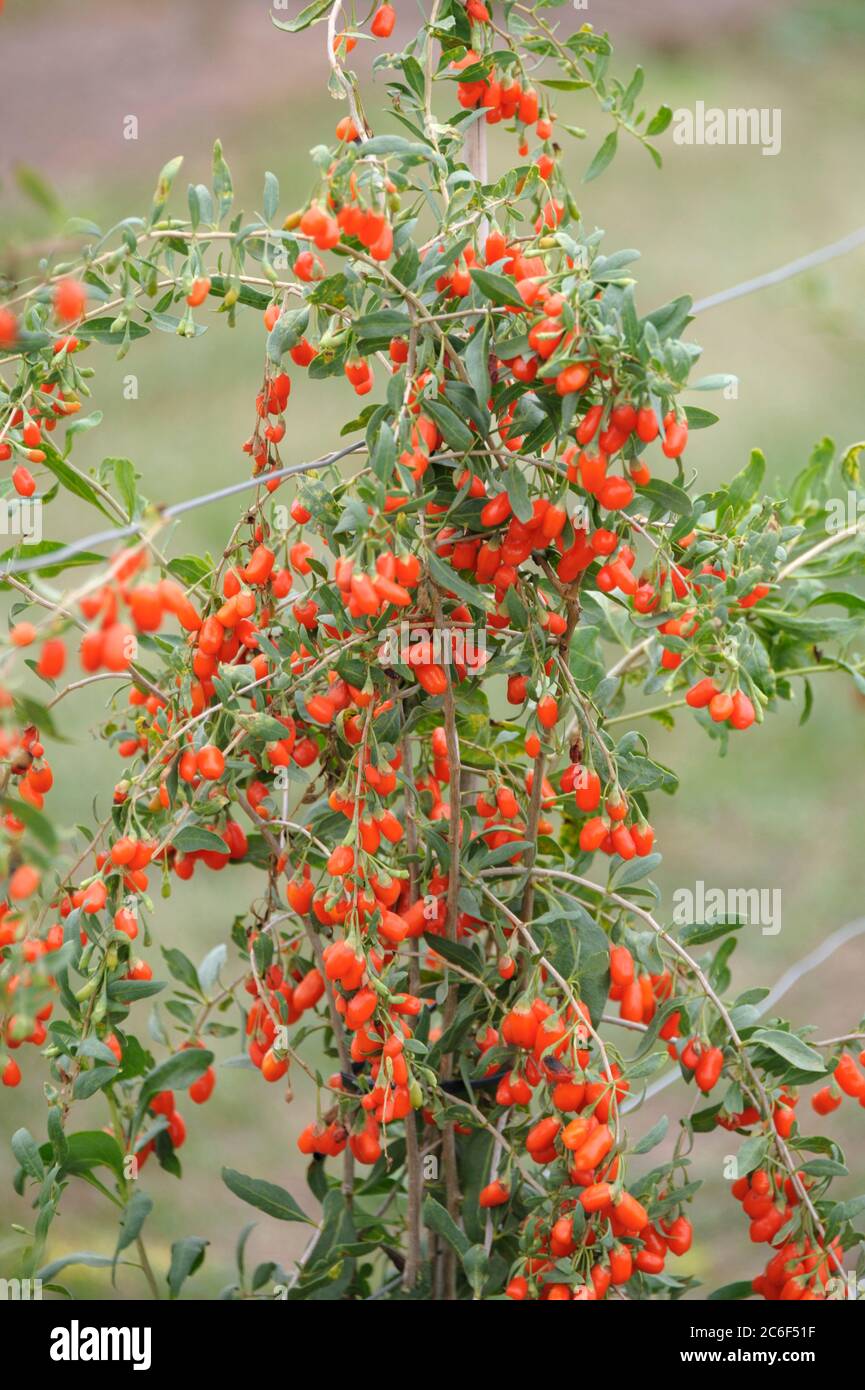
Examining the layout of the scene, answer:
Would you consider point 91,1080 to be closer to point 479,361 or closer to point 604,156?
point 479,361

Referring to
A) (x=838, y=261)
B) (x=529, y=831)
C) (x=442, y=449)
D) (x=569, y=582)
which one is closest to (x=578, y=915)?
(x=529, y=831)

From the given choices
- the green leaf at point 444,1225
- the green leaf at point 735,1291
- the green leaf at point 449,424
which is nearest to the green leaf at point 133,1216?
the green leaf at point 444,1225

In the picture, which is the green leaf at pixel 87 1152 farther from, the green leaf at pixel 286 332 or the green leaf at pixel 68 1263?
the green leaf at pixel 286 332

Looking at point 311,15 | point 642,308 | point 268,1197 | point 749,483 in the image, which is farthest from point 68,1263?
point 642,308

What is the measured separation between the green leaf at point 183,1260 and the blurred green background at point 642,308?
0.68 ft

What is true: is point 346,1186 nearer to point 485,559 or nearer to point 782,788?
point 485,559

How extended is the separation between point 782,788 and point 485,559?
2371 millimetres

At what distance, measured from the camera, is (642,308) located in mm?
4406

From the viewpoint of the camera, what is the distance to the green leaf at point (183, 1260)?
149cm

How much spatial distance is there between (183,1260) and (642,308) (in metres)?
3.52

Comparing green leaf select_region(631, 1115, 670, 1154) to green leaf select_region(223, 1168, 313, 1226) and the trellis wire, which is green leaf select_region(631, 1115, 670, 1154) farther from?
the trellis wire

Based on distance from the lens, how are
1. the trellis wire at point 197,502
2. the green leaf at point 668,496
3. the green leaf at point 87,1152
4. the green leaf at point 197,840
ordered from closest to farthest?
the trellis wire at point 197,502 → the green leaf at point 668,496 → the green leaf at point 197,840 → the green leaf at point 87,1152

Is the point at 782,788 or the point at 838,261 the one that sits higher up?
the point at 838,261
